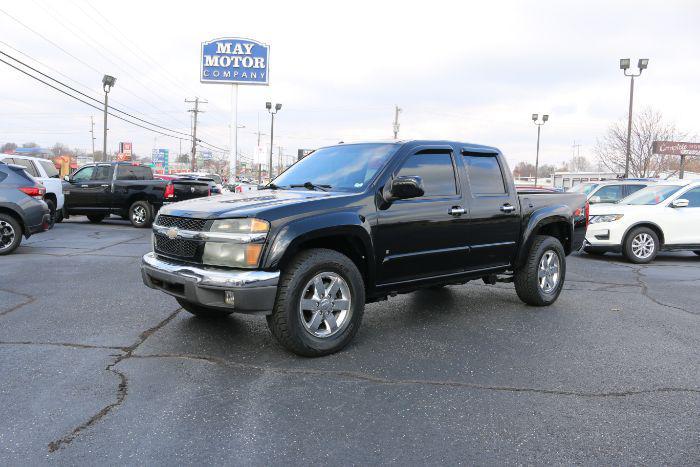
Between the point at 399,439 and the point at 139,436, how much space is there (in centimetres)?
145

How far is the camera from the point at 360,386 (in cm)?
396

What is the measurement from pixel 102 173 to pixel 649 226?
14.5m

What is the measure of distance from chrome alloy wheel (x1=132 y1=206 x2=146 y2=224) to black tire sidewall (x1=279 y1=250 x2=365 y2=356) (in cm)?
1351

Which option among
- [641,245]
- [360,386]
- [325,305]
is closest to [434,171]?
[325,305]

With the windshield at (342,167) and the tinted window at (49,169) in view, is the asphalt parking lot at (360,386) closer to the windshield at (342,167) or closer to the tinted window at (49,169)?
the windshield at (342,167)

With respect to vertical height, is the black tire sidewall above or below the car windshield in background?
below

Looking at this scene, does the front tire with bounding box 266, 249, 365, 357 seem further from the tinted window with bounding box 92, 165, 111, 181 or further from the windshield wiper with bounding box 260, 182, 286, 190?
the tinted window with bounding box 92, 165, 111, 181

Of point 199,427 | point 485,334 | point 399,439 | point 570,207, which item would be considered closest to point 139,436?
point 199,427

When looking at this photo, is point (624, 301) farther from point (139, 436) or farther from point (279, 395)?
point (139, 436)

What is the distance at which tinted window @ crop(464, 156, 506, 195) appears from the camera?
589 cm

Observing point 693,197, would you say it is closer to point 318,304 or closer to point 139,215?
point 318,304

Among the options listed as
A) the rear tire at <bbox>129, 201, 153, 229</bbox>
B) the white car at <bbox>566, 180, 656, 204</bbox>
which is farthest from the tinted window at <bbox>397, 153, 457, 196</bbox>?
the rear tire at <bbox>129, 201, 153, 229</bbox>

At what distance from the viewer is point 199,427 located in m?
3.26

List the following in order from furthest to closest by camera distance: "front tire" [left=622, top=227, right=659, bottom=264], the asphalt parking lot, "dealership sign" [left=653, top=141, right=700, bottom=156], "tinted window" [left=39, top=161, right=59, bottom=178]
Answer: "dealership sign" [left=653, top=141, right=700, bottom=156], "tinted window" [left=39, top=161, right=59, bottom=178], "front tire" [left=622, top=227, right=659, bottom=264], the asphalt parking lot
